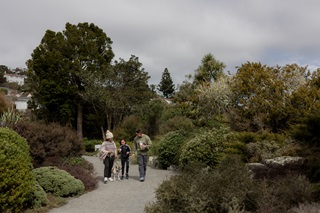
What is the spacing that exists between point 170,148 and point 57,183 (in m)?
6.32

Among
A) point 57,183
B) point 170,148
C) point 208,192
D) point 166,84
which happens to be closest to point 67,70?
point 170,148

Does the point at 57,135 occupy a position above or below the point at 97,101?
below

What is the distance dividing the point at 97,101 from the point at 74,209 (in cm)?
2415

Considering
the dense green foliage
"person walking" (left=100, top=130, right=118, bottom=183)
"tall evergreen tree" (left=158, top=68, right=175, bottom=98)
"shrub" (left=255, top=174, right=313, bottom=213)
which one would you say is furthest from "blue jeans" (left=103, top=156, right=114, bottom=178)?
"tall evergreen tree" (left=158, top=68, right=175, bottom=98)

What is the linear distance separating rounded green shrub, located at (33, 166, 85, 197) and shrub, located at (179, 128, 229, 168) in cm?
393

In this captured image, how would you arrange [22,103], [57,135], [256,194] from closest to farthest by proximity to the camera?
[256,194] < [57,135] < [22,103]

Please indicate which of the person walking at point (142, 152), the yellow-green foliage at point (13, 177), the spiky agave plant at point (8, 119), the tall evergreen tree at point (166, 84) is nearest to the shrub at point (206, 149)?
the person walking at point (142, 152)

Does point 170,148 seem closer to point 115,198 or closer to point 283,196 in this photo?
point 115,198

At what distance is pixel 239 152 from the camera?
9188 millimetres

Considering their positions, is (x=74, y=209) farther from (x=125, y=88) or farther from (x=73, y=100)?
(x=73, y=100)

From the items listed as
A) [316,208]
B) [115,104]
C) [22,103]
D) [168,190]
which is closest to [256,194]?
[316,208]

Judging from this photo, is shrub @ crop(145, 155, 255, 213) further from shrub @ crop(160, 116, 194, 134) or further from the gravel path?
shrub @ crop(160, 116, 194, 134)

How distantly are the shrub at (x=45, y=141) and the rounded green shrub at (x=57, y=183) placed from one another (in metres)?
1.14

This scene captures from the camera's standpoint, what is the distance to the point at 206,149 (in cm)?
1125
